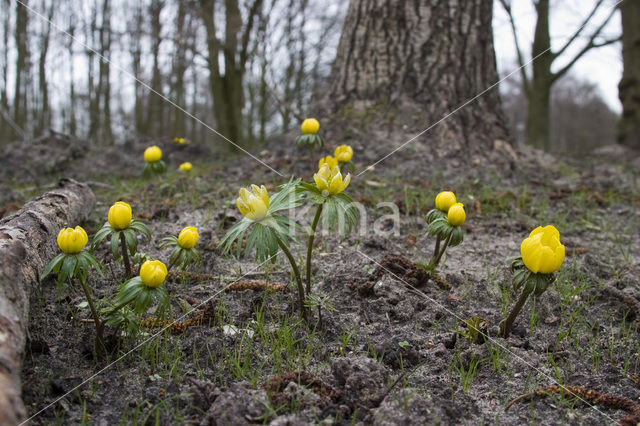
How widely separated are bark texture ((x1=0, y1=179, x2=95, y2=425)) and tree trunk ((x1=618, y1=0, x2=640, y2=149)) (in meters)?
7.16

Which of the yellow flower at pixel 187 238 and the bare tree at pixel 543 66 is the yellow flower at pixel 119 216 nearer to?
the yellow flower at pixel 187 238

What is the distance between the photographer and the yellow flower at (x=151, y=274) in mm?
1596

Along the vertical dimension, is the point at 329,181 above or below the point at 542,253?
above

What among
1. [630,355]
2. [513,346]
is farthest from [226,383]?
[630,355]

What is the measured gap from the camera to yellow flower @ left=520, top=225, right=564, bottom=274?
1673mm

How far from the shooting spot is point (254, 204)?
157 centimetres

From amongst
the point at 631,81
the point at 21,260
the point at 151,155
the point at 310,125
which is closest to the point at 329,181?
the point at 21,260

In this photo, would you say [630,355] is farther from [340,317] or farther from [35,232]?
[35,232]

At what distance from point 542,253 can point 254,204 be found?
103 centimetres

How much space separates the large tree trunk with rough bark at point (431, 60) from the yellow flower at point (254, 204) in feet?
10.0

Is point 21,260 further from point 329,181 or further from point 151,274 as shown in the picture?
point 329,181

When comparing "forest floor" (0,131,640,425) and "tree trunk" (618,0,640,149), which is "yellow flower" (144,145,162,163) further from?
"tree trunk" (618,0,640,149)

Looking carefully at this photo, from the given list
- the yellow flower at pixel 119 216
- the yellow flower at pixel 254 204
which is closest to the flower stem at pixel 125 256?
the yellow flower at pixel 119 216

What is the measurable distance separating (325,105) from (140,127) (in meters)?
9.94
